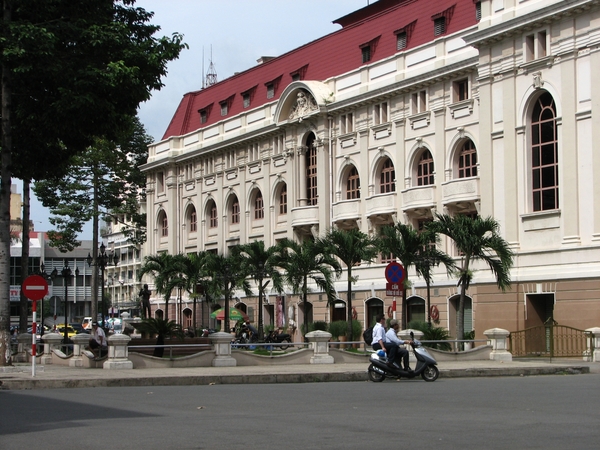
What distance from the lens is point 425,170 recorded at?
52594 mm

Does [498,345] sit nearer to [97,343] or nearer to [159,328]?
[159,328]

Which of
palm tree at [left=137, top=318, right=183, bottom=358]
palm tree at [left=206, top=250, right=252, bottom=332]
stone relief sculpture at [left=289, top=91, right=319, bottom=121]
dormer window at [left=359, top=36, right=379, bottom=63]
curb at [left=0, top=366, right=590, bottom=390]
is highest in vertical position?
dormer window at [left=359, top=36, right=379, bottom=63]

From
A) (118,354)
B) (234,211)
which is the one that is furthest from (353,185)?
(118,354)

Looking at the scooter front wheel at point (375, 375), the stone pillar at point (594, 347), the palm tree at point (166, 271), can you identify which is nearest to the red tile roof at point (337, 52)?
the palm tree at point (166, 271)

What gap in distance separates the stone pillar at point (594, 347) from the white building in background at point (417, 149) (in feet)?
17.6

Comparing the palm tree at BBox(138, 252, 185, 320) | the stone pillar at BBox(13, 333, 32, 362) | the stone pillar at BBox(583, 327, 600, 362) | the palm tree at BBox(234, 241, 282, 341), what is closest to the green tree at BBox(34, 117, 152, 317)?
the palm tree at BBox(138, 252, 185, 320)

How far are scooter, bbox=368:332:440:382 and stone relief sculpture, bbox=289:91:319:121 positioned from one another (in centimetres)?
3706

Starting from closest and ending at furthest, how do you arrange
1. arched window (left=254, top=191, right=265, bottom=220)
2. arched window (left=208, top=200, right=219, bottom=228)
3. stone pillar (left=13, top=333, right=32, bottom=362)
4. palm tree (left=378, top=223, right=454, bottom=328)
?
stone pillar (left=13, top=333, right=32, bottom=362), palm tree (left=378, top=223, right=454, bottom=328), arched window (left=254, top=191, right=265, bottom=220), arched window (left=208, top=200, right=219, bottom=228)

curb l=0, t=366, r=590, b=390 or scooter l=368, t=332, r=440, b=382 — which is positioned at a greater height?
scooter l=368, t=332, r=440, b=382

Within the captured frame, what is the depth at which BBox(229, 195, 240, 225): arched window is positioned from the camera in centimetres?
7050

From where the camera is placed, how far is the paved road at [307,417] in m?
11.7

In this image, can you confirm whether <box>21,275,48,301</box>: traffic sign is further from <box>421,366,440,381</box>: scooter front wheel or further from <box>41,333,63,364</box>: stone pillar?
<box>41,333,63,364</box>: stone pillar

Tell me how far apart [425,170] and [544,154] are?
10.5 meters

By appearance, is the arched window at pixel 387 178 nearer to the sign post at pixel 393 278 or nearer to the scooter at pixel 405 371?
the sign post at pixel 393 278
